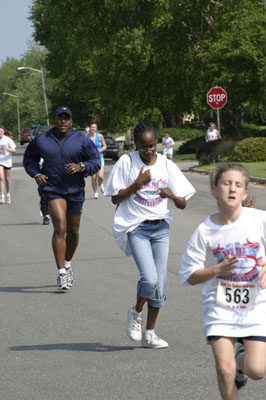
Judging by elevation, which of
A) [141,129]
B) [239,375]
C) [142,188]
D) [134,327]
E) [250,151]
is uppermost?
[141,129]

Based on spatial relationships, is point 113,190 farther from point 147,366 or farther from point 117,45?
point 117,45

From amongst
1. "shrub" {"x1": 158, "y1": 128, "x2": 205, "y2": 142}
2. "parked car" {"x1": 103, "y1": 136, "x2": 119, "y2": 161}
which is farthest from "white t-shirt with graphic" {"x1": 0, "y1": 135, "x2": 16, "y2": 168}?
"shrub" {"x1": 158, "y1": 128, "x2": 205, "y2": 142}

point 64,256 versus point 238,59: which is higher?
point 238,59

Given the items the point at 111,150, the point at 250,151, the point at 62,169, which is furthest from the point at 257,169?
the point at 111,150

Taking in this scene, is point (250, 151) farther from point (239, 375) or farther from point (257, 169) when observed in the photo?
point (239, 375)

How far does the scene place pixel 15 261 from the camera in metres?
10.6

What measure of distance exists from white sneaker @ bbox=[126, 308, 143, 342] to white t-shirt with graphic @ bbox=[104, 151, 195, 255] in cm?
64

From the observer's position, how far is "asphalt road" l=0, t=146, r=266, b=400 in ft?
16.2

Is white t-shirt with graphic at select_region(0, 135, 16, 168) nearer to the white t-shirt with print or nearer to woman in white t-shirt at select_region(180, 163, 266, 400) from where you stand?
woman in white t-shirt at select_region(180, 163, 266, 400)

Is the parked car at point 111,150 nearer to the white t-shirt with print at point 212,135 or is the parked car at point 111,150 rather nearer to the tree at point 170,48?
the tree at point 170,48

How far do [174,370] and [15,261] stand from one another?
18.3ft

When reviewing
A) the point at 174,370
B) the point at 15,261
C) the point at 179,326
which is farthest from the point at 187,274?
the point at 15,261

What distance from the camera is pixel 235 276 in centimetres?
402

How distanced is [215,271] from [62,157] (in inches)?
188
